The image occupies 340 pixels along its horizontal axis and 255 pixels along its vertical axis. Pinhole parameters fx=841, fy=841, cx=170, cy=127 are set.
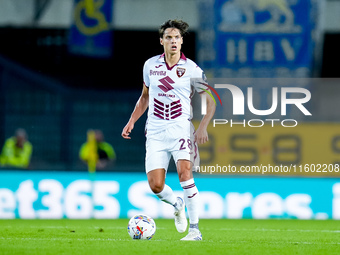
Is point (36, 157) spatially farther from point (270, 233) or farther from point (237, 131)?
point (270, 233)

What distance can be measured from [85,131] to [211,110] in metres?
9.21

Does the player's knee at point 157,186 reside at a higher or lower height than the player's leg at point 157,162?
lower

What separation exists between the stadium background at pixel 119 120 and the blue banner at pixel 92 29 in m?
0.03

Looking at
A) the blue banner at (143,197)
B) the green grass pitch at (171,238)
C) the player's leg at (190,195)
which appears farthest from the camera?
the blue banner at (143,197)

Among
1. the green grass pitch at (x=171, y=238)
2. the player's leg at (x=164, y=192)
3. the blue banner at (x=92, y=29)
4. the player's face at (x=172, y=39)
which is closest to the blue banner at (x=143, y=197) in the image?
the green grass pitch at (x=171, y=238)

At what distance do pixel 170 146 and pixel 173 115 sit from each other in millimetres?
295

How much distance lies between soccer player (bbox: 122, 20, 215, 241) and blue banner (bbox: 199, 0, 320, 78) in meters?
4.93

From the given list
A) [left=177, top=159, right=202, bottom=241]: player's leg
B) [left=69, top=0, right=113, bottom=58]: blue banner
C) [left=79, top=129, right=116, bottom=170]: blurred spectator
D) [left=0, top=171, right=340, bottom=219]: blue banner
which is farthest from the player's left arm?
[left=69, top=0, right=113, bottom=58]: blue banner

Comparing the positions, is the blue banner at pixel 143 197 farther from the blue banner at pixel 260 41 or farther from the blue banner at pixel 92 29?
the blue banner at pixel 92 29

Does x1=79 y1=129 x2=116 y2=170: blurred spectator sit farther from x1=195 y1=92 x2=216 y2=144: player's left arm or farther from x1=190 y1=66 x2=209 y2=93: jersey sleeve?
x1=195 y1=92 x2=216 y2=144: player's left arm

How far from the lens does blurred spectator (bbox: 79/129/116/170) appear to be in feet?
54.6

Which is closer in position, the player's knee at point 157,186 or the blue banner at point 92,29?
the player's knee at point 157,186


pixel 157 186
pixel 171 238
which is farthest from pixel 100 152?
pixel 157 186

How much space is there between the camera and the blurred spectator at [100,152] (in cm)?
1666
